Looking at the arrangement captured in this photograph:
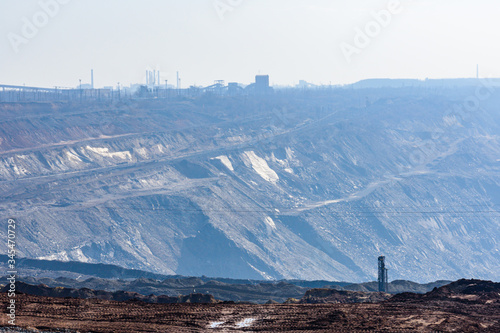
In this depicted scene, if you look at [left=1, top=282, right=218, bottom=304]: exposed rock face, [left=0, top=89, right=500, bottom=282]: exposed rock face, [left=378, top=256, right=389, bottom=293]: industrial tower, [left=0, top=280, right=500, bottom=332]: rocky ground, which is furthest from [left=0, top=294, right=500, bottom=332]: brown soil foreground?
[left=0, top=89, right=500, bottom=282]: exposed rock face

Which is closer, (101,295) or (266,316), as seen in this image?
(266,316)

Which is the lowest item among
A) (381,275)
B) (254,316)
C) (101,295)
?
(381,275)

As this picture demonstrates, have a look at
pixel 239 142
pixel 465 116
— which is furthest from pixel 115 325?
pixel 465 116

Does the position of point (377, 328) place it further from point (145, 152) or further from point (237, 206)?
point (145, 152)

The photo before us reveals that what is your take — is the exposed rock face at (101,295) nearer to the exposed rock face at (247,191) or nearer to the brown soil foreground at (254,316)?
the brown soil foreground at (254,316)

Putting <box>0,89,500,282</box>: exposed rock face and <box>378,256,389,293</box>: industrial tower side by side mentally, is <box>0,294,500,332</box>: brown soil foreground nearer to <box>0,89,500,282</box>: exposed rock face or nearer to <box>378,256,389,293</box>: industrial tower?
<box>378,256,389,293</box>: industrial tower

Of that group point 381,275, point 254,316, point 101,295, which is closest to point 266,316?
point 254,316

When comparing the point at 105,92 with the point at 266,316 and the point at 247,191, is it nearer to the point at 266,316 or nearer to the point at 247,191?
the point at 247,191
